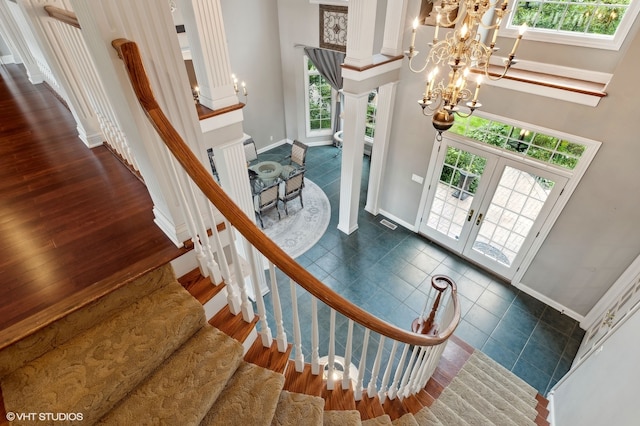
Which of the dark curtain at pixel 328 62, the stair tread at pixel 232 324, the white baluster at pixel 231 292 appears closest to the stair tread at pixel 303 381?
the stair tread at pixel 232 324

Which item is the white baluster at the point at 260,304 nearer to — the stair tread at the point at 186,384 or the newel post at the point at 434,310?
the stair tread at the point at 186,384

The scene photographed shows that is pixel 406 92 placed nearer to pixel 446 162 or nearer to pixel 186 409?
pixel 446 162

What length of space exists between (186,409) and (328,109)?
8210 mm

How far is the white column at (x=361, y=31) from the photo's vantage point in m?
3.89

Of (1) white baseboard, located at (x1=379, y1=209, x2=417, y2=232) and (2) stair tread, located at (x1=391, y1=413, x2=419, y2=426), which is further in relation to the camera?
(1) white baseboard, located at (x1=379, y1=209, x2=417, y2=232)

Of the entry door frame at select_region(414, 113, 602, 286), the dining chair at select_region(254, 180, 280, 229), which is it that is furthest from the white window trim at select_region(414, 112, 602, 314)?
the dining chair at select_region(254, 180, 280, 229)

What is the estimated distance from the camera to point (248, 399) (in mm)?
1548

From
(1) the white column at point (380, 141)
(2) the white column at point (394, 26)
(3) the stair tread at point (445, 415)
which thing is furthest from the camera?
(1) the white column at point (380, 141)

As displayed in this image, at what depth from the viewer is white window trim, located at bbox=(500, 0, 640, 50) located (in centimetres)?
317

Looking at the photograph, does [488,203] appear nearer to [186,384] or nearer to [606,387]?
[606,387]

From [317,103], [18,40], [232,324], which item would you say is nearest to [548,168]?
[232,324]

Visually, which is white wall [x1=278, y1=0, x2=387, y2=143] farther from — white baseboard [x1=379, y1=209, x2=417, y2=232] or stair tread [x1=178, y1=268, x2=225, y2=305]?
stair tread [x1=178, y1=268, x2=225, y2=305]

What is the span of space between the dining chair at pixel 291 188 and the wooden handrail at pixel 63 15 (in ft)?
13.5

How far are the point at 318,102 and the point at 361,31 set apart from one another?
4.56 m
